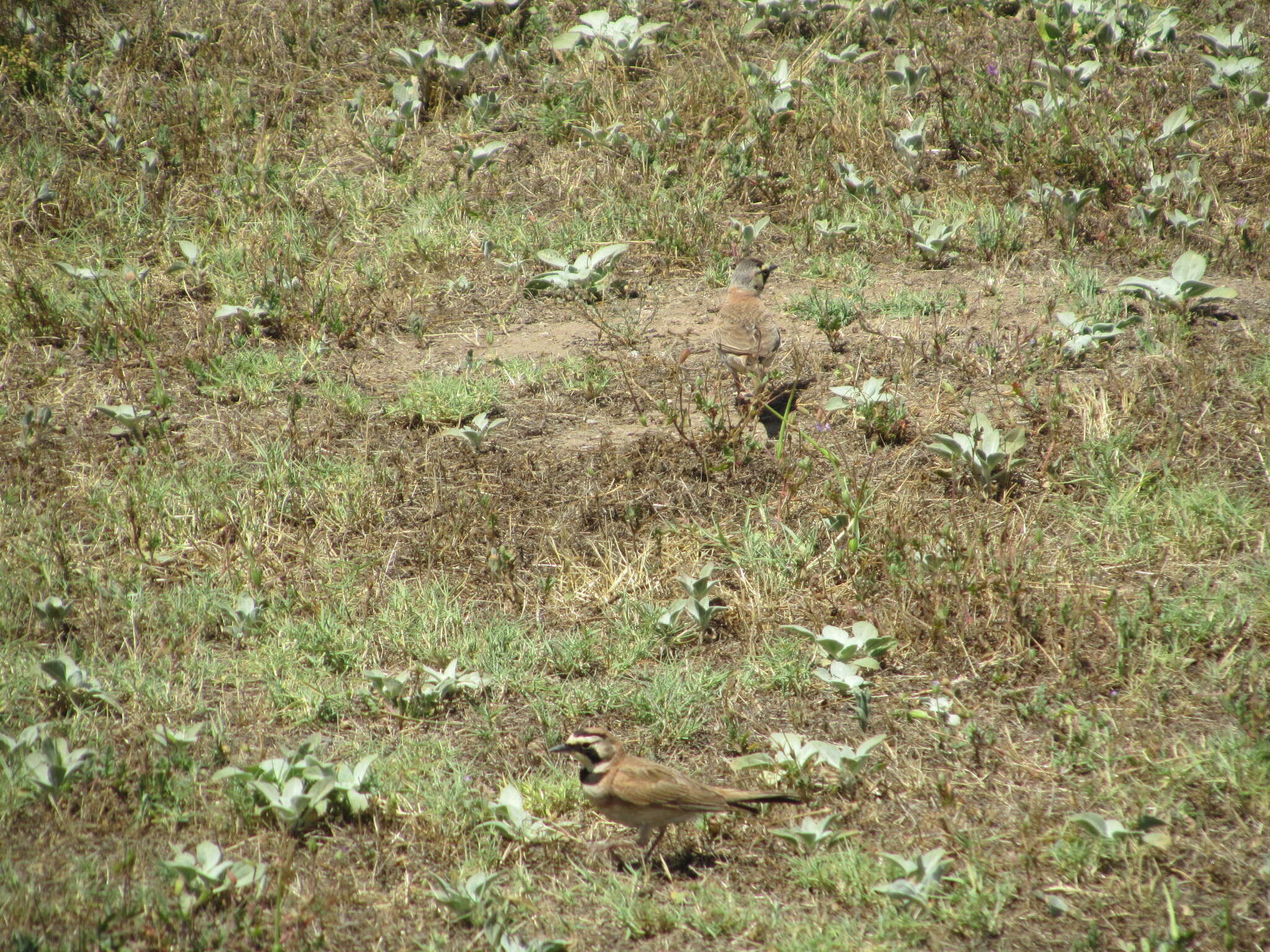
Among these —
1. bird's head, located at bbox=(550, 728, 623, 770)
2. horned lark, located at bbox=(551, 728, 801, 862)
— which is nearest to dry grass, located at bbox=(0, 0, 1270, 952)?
horned lark, located at bbox=(551, 728, 801, 862)

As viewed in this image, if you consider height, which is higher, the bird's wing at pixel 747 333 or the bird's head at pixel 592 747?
the bird's wing at pixel 747 333

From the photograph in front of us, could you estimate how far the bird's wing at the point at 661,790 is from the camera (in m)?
3.95

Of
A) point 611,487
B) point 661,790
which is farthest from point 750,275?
point 661,790

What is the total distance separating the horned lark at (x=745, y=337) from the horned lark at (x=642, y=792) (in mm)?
2882

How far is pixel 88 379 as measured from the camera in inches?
282

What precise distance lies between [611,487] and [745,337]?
1.29 metres

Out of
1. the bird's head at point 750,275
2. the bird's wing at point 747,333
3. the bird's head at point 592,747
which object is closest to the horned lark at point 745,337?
the bird's wing at point 747,333

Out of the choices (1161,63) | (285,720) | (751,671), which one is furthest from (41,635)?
(1161,63)

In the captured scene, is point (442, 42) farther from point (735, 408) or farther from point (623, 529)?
point (623, 529)

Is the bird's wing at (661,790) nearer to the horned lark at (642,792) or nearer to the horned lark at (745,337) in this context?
the horned lark at (642,792)

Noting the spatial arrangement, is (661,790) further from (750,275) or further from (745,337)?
(750,275)

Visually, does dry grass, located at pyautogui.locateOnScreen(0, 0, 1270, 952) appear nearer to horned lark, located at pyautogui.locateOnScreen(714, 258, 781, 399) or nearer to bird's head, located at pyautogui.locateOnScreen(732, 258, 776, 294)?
horned lark, located at pyautogui.locateOnScreen(714, 258, 781, 399)

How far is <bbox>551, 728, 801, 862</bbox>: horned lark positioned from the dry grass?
9.0 inches

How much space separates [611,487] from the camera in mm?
6117
